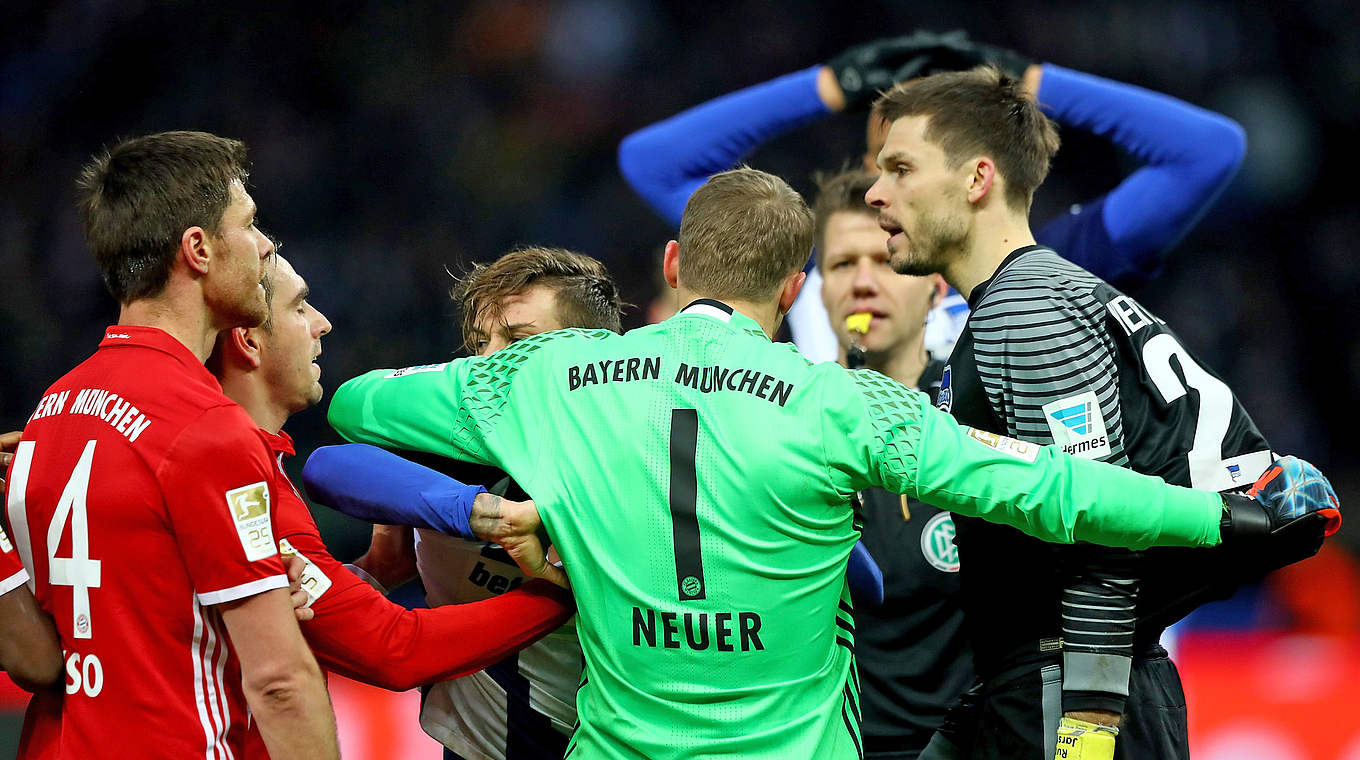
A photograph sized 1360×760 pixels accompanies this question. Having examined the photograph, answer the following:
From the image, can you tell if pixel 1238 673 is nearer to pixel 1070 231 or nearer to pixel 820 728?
pixel 1070 231

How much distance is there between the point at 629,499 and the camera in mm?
2666

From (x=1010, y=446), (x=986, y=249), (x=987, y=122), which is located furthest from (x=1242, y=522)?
(x=987, y=122)

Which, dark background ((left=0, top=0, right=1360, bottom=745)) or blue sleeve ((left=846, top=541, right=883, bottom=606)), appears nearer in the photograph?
blue sleeve ((left=846, top=541, right=883, bottom=606))

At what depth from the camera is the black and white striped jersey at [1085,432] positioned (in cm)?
290

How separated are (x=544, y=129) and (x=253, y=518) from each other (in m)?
8.37

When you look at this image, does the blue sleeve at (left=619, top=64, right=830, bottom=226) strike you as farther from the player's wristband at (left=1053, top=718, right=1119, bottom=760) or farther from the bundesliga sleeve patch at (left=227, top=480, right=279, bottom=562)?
the bundesliga sleeve patch at (left=227, top=480, right=279, bottom=562)

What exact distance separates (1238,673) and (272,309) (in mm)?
4924

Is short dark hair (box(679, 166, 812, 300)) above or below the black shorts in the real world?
above

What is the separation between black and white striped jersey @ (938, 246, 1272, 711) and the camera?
290 cm

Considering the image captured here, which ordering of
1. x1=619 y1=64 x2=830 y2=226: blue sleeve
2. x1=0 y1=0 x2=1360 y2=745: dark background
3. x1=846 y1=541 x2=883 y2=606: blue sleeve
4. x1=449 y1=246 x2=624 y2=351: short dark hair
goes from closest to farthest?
x1=846 y1=541 x2=883 y2=606: blue sleeve → x1=449 y1=246 x2=624 y2=351: short dark hair → x1=619 y1=64 x2=830 y2=226: blue sleeve → x1=0 y1=0 x2=1360 y2=745: dark background

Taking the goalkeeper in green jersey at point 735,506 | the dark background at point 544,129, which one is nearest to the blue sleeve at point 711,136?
the goalkeeper in green jersey at point 735,506

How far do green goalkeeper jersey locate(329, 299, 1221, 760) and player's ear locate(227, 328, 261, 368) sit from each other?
731 millimetres

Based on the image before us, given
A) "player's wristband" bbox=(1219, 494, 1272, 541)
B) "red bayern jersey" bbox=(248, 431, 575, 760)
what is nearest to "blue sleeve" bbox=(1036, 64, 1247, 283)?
"player's wristband" bbox=(1219, 494, 1272, 541)

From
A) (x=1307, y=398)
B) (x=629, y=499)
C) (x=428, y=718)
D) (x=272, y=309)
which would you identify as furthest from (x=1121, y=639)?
(x=1307, y=398)
